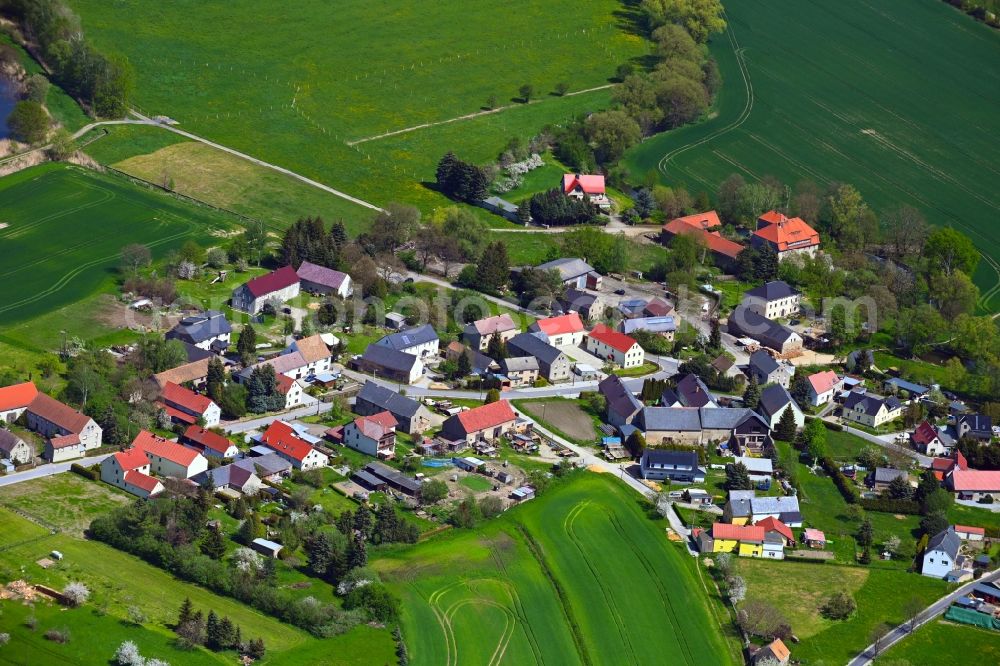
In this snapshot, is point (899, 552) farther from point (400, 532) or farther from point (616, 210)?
point (616, 210)

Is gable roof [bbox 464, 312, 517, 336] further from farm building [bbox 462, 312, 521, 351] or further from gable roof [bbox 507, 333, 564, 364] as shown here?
gable roof [bbox 507, 333, 564, 364]

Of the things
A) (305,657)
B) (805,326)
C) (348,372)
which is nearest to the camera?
(305,657)

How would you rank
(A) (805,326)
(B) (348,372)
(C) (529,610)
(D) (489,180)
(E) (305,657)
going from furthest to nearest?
(D) (489,180) < (A) (805,326) < (B) (348,372) < (C) (529,610) < (E) (305,657)

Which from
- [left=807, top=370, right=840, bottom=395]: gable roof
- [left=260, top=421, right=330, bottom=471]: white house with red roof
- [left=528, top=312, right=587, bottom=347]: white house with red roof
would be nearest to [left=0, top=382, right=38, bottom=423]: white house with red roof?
[left=260, top=421, right=330, bottom=471]: white house with red roof

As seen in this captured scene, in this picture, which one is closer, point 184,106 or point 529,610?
point 529,610

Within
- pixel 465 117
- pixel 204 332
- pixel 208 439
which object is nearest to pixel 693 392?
pixel 208 439

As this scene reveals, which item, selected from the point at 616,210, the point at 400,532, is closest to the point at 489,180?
the point at 616,210

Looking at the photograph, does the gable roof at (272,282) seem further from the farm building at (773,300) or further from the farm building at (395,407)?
the farm building at (773,300)
